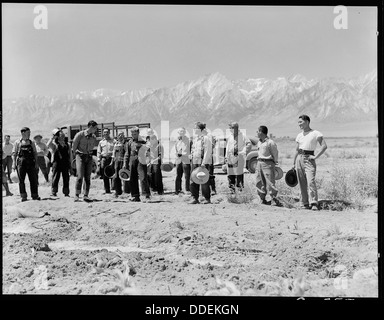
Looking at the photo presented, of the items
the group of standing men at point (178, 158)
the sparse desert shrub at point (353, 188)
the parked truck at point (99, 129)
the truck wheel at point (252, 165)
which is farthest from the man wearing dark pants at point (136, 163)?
the sparse desert shrub at point (353, 188)

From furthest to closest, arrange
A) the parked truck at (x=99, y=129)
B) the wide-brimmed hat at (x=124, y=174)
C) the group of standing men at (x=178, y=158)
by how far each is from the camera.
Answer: the parked truck at (x=99, y=129), the wide-brimmed hat at (x=124, y=174), the group of standing men at (x=178, y=158)

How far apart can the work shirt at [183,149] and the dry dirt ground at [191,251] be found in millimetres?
1385

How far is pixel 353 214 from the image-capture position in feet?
26.9

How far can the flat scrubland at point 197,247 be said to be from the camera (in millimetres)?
5891

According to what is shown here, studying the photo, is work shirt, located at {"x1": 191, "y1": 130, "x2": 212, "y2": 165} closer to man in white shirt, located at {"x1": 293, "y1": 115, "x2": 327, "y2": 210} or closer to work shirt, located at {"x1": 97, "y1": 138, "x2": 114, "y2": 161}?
man in white shirt, located at {"x1": 293, "y1": 115, "x2": 327, "y2": 210}

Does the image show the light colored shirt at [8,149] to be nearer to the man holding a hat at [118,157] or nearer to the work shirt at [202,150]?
the man holding a hat at [118,157]

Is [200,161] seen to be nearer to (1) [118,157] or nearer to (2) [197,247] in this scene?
(1) [118,157]

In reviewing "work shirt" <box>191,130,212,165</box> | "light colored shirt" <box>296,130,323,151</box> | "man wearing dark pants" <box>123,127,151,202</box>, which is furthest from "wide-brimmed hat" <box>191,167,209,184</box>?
"light colored shirt" <box>296,130,323,151</box>

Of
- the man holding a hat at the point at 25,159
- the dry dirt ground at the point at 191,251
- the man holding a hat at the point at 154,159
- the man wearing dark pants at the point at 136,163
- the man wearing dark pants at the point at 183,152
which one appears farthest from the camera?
the man holding a hat at the point at 154,159

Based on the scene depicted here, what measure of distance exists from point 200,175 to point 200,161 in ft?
1.01

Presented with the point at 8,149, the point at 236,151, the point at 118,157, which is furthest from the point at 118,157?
the point at 8,149

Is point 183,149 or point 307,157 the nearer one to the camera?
point 307,157

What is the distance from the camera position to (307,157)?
27.6ft
